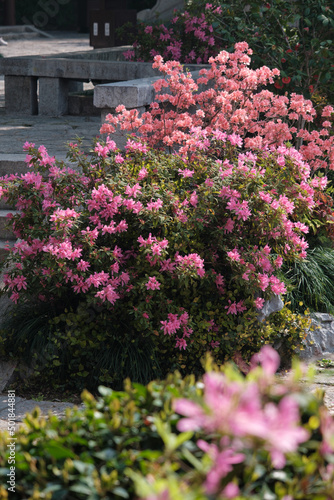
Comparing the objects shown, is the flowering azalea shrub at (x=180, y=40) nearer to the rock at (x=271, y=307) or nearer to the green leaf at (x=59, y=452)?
the rock at (x=271, y=307)

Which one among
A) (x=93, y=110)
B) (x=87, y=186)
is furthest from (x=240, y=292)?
(x=93, y=110)

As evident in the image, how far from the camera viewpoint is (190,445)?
155 cm

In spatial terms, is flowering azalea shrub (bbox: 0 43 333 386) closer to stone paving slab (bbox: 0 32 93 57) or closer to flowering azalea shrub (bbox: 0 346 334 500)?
flowering azalea shrub (bbox: 0 346 334 500)

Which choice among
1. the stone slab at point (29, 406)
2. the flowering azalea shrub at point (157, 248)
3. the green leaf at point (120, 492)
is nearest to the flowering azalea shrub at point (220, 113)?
the flowering azalea shrub at point (157, 248)

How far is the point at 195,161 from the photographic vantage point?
444 cm

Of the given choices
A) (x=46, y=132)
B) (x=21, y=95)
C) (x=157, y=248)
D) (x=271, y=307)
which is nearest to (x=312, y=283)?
(x=271, y=307)

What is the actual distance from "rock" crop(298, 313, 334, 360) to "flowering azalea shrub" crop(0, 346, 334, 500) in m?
2.72

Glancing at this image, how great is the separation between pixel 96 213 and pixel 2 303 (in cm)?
111

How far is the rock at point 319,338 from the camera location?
458cm

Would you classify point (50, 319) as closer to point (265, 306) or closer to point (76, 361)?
point (76, 361)

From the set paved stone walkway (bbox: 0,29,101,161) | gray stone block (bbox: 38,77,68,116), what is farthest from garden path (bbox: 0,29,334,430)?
gray stone block (bbox: 38,77,68,116)

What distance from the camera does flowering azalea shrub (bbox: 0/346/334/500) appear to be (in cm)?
120

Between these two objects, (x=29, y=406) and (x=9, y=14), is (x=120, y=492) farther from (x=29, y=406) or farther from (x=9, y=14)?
(x=9, y=14)

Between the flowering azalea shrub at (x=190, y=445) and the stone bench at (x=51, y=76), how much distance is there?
7669mm
